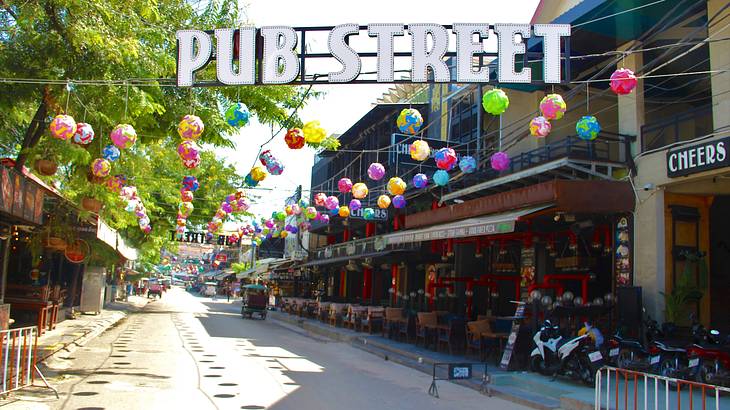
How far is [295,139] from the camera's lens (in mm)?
12375

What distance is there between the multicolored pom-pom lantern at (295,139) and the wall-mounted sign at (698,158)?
810cm

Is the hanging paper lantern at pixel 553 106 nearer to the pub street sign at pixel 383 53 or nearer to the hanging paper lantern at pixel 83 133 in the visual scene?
the pub street sign at pixel 383 53

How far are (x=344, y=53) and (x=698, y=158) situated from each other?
766 centimetres

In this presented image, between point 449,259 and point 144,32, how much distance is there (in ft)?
52.9

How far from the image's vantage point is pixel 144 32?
1260 centimetres

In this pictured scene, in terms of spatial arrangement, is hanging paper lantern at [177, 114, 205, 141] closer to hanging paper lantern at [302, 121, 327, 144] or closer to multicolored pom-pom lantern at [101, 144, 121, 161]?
hanging paper lantern at [302, 121, 327, 144]

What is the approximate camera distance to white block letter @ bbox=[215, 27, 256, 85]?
1145cm

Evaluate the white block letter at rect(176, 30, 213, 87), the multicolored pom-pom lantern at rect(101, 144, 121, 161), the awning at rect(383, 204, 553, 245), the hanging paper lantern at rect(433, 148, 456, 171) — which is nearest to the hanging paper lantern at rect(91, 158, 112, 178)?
the multicolored pom-pom lantern at rect(101, 144, 121, 161)

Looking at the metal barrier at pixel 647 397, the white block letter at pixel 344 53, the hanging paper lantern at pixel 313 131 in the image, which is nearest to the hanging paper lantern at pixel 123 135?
the hanging paper lantern at pixel 313 131

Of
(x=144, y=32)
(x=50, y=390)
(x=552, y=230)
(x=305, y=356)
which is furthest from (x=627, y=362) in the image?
(x=144, y=32)

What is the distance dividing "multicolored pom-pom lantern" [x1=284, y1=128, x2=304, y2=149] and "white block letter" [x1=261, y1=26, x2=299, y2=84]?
1.24m

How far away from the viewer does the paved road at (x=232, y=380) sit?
1003 cm

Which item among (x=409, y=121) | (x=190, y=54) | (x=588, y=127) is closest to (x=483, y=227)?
(x=588, y=127)

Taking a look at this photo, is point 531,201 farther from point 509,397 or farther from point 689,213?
point 509,397
